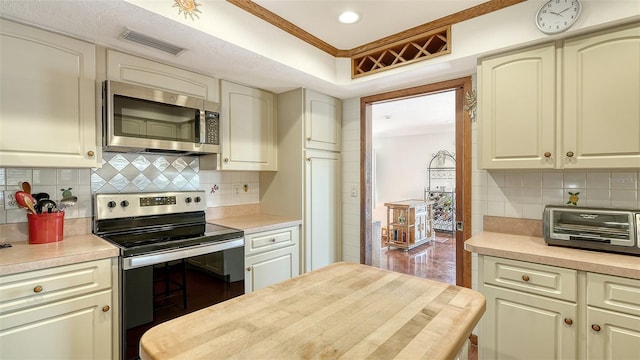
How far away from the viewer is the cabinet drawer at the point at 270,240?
7.36ft

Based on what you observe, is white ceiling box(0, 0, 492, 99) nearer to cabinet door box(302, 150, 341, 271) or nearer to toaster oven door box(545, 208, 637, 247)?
cabinet door box(302, 150, 341, 271)

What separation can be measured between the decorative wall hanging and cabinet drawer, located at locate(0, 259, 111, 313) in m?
2.51

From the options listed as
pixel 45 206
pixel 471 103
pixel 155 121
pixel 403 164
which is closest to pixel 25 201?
pixel 45 206

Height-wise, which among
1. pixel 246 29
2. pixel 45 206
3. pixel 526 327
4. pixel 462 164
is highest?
pixel 246 29

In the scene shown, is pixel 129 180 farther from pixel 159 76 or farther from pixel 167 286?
pixel 167 286

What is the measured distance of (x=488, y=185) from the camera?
2219mm

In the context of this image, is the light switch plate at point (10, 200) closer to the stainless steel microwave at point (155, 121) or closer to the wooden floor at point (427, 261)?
the stainless steel microwave at point (155, 121)

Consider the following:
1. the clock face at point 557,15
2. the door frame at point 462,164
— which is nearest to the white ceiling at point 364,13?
the clock face at point 557,15

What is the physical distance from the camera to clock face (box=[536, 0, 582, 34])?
1.61m

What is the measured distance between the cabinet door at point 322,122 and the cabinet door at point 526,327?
1720 millimetres

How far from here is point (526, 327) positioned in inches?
65.7

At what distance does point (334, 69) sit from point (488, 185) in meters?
1.51

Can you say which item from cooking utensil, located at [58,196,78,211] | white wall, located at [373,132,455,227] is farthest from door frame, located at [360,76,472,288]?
white wall, located at [373,132,455,227]

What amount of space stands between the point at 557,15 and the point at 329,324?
198cm
